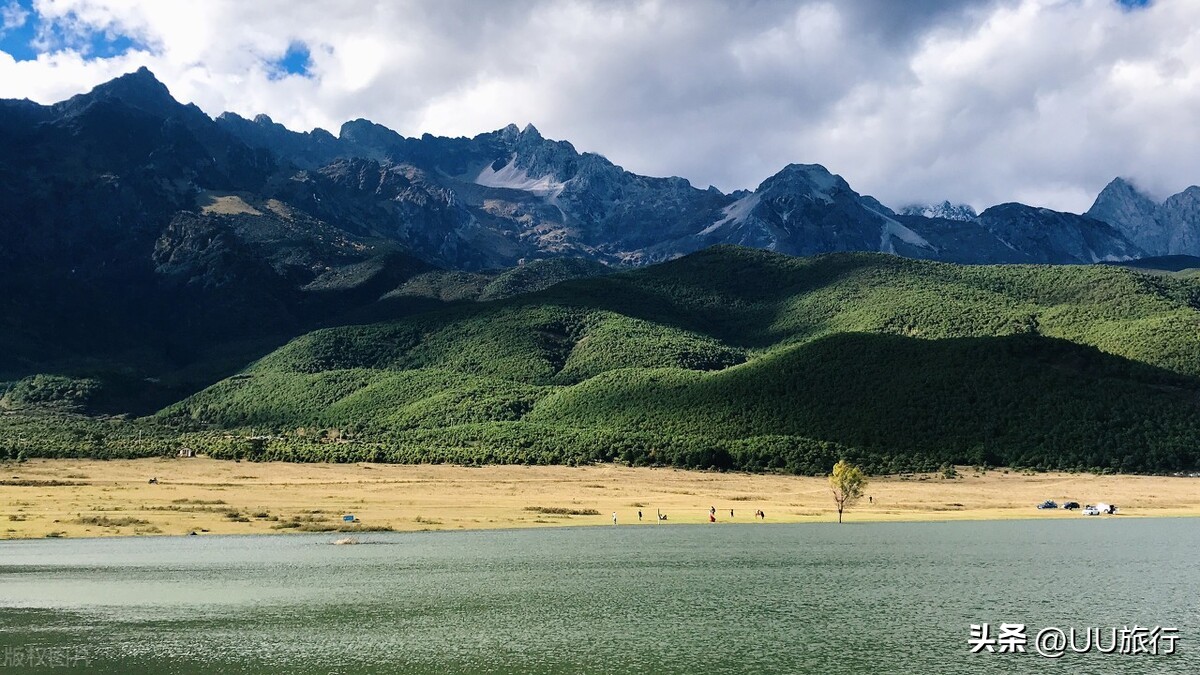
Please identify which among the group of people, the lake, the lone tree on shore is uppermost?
the lone tree on shore

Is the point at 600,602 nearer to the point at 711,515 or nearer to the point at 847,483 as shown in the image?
the point at 711,515

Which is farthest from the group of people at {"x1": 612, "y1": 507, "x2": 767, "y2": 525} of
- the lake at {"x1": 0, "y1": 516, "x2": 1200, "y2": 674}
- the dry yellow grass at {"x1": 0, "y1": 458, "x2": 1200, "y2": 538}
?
the lake at {"x1": 0, "y1": 516, "x2": 1200, "y2": 674}

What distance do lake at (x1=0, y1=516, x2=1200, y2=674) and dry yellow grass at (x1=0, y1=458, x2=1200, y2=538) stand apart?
1474cm

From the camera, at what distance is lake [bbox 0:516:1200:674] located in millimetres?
48938

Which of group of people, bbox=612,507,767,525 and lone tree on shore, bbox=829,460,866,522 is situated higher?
lone tree on shore, bbox=829,460,866,522

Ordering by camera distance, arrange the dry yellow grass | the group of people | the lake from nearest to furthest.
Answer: the lake < the dry yellow grass < the group of people

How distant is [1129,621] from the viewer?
5647 cm

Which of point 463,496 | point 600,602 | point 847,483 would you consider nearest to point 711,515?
point 847,483

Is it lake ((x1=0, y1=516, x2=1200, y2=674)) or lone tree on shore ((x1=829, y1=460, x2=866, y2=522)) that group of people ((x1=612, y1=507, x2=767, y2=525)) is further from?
lake ((x1=0, y1=516, x2=1200, y2=674))

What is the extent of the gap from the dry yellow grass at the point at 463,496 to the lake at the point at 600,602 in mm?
14736

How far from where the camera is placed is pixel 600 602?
66.2 m

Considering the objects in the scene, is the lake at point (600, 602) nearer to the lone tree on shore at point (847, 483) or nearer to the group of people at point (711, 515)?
the group of people at point (711, 515)

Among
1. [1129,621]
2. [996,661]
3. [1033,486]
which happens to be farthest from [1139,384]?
[996,661]

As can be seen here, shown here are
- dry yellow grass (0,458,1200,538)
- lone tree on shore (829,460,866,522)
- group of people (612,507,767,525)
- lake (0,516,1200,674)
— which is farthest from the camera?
lone tree on shore (829,460,866,522)
